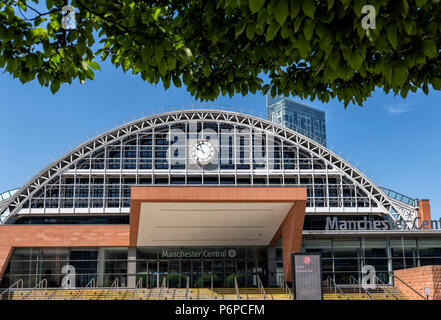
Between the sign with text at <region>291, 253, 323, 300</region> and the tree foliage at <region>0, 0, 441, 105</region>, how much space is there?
1134 centimetres

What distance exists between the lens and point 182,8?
6.46 m

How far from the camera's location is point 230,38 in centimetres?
593

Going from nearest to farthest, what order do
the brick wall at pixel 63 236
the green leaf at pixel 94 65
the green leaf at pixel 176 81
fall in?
the green leaf at pixel 94 65, the green leaf at pixel 176 81, the brick wall at pixel 63 236

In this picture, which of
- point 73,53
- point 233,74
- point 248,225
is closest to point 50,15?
point 73,53

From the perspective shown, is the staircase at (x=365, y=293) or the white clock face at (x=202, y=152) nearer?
the staircase at (x=365, y=293)

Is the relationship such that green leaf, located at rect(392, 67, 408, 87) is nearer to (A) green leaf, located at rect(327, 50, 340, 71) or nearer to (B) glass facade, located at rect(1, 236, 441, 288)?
(A) green leaf, located at rect(327, 50, 340, 71)

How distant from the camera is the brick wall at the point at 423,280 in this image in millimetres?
20297

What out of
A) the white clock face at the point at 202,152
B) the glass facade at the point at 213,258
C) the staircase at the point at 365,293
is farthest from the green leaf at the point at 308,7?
the white clock face at the point at 202,152

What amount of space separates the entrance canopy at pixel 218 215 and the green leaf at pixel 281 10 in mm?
17601

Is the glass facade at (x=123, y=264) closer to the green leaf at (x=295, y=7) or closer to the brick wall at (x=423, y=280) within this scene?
the brick wall at (x=423, y=280)

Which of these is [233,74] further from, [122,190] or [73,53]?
[122,190]

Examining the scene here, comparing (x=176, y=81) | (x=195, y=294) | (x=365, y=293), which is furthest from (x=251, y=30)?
(x=365, y=293)
